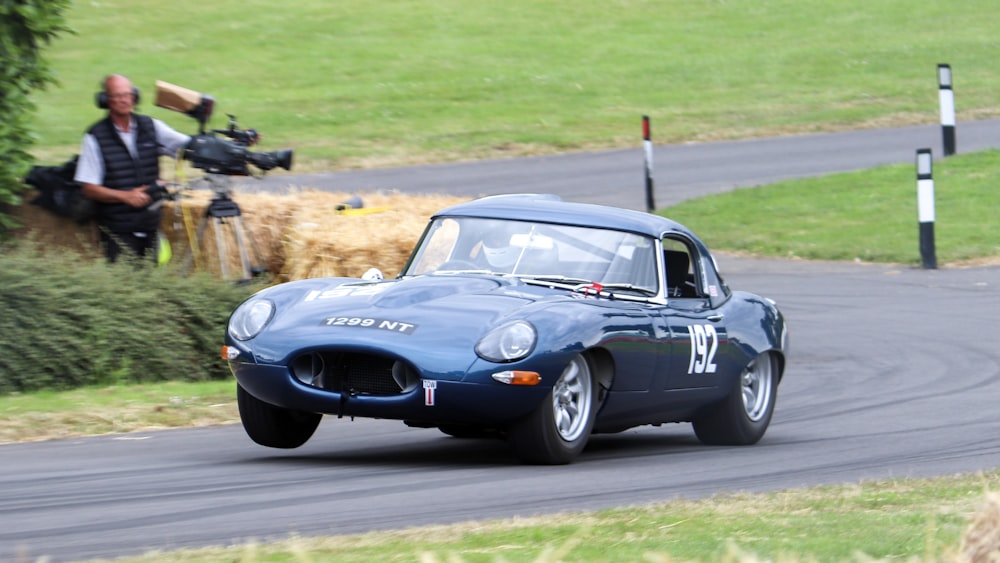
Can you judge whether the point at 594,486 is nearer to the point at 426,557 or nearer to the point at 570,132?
the point at 426,557

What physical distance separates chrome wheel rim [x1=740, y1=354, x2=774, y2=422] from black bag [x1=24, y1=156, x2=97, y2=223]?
17.1 ft

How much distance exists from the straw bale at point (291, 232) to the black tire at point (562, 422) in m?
4.62

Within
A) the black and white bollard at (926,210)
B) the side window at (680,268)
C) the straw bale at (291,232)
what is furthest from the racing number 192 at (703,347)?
the black and white bollard at (926,210)

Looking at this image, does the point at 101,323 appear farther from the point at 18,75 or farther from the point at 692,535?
the point at 692,535

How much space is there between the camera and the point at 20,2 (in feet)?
40.4

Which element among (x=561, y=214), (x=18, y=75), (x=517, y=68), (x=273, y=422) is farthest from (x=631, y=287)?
(x=517, y=68)

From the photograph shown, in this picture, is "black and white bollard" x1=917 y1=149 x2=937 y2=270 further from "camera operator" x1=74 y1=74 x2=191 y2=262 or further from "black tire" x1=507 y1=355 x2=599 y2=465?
"black tire" x1=507 y1=355 x2=599 y2=465

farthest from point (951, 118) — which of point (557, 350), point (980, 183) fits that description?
point (557, 350)

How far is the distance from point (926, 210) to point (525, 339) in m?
9.74

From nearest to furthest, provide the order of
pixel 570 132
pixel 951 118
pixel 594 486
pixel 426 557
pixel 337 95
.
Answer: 1. pixel 426 557
2. pixel 594 486
3. pixel 951 118
4. pixel 570 132
5. pixel 337 95

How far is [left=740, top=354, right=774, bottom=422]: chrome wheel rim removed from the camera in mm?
9438

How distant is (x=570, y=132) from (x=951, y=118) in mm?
6693

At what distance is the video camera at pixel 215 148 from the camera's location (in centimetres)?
1232

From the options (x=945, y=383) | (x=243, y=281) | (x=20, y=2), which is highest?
(x=20, y=2)
